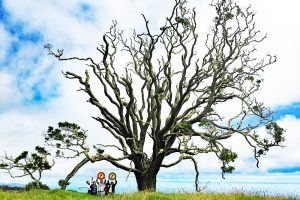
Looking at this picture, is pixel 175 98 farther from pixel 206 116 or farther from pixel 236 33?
pixel 236 33

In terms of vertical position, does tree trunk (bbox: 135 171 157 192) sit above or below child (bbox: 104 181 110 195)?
above

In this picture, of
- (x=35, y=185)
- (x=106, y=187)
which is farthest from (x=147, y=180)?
(x=35, y=185)

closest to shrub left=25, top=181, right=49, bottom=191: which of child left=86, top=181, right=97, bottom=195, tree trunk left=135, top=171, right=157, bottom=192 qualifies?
child left=86, top=181, right=97, bottom=195

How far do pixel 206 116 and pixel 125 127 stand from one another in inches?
226

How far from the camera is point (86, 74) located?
98.8ft

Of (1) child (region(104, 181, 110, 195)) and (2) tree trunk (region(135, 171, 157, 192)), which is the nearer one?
(1) child (region(104, 181, 110, 195))

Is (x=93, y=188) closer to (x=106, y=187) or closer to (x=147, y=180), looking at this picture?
(x=106, y=187)

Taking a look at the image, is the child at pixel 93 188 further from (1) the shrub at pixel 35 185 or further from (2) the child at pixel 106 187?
(1) the shrub at pixel 35 185

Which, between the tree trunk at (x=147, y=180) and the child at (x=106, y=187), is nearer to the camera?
the child at (x=106, y=187)

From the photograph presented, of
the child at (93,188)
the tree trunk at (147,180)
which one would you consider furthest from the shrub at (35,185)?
the tree trunk at (147,180)

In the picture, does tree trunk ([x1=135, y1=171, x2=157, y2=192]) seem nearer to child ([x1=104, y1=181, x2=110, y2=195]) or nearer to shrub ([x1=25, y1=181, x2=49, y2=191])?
child ([x1=104, y1=181, x2=110, y2=195])

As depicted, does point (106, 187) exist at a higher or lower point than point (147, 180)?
lower

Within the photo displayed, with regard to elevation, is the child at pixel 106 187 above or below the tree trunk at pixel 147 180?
below

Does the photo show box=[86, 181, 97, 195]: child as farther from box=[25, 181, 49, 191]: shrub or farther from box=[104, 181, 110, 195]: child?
box=[25, 181, 49, 191]: shrub
